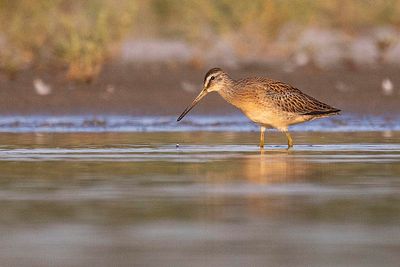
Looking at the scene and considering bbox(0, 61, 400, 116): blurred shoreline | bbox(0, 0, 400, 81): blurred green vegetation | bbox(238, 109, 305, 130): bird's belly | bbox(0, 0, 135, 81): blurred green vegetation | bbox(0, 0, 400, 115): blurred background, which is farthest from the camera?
bbox(0, 0, 400, 81): blurred green vegetation

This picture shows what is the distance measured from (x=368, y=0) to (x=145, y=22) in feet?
19.9

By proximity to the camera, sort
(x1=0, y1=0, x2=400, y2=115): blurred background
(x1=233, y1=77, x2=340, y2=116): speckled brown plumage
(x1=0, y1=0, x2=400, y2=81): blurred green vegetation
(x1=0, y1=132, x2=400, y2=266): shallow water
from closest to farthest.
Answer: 1. (x1=0, y1=132, x2=400, y2=266): shallow water
2. (x1=233, y1=77, x2=340, y2=116): speckled brown plumage
3. (x1=0, y1=0, x2=400, y2=115): blurred background
4. (x1=0, y1=0, x2=400, y2=81): blurred green vegetation

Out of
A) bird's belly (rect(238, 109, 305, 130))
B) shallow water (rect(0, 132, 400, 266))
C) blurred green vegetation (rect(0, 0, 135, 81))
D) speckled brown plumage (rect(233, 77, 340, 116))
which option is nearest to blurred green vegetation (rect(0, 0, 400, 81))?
blurred green vegetation (rect(0, 0, 135, 81))

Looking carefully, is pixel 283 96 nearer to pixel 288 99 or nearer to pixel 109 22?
pixel 288 99

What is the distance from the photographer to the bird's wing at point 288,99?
53.6 ft

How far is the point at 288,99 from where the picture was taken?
1648cm

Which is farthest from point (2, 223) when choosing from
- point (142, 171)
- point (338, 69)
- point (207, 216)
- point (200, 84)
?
point (338, 69)

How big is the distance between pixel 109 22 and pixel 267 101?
9.25m

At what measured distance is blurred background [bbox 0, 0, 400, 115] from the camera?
21672mm

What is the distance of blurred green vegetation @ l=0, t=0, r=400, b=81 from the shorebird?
644 centimetres

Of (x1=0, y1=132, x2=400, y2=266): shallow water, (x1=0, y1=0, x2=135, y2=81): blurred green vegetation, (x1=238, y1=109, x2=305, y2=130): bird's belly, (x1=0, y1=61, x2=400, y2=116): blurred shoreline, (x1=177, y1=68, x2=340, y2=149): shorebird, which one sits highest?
(x1=0, y1=0, x2=135, y2=81): blurred green vegetation

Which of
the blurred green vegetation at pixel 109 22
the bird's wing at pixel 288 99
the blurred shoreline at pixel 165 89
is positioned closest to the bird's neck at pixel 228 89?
the bird's wing at pixel 288 99

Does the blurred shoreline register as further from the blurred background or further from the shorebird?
the shorebird

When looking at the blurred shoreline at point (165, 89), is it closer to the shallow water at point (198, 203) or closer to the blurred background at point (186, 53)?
the blurred background at point (186, 53)
